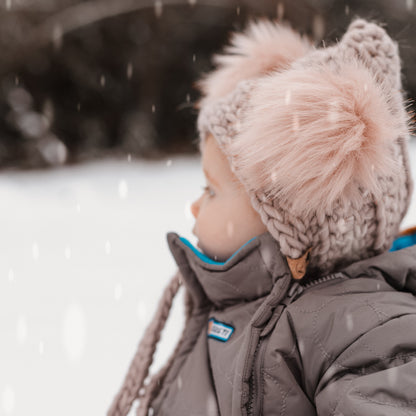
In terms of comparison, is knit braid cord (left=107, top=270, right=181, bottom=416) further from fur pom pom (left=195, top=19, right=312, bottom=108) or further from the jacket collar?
fur pom pom (left=195, top=19, right=312, bottom=108)

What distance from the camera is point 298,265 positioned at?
898mm

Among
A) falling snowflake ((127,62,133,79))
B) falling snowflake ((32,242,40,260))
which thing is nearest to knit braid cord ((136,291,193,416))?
falling snowflake ((32,242,40,260))

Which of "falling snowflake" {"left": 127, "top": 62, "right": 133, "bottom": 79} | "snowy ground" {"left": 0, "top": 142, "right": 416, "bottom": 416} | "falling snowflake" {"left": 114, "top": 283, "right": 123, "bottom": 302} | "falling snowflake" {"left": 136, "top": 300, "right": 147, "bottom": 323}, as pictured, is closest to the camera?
"snowy ground" {"left": 0, "top": 142, "right": 416, "bottom": 416}

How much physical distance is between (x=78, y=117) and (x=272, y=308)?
412cm

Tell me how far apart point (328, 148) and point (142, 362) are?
Result: 2.24 feet

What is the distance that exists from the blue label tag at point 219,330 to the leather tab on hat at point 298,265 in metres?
0.19

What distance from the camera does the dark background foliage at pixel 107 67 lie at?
4.35 meters

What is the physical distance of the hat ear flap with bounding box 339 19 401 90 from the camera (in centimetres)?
95

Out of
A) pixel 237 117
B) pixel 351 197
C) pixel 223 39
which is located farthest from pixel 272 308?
pixel 223 39

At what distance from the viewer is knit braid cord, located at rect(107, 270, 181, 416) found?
113 cm

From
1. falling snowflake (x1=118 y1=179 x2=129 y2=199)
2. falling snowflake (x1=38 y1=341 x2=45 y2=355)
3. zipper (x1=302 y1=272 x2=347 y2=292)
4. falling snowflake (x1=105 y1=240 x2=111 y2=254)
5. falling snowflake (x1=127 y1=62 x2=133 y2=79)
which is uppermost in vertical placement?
falling snowflake (x1=127 y1=62 x2=133 y2=79)

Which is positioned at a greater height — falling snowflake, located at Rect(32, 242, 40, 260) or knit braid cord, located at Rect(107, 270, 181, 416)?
knit braid cord, located at Rect(107, 270, 181, 416)

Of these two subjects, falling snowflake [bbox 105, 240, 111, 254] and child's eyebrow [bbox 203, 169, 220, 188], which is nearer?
child's eyebrow [bbox 203, 169, 220, 188]

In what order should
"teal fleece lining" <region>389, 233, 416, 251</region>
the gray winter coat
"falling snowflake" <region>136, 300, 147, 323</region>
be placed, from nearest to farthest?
the gray winter coat < "teal fleece lining" <region>389, 233, 416, 251</region> < "falling snowflake" <region>136, 300, 147, 323</region>
